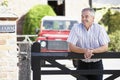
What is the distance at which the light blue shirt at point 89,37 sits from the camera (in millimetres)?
7770

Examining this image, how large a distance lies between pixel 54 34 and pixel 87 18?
1270 cm

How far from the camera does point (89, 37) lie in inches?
306

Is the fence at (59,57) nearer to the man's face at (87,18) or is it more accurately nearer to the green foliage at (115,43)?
the man's face at (87,18)

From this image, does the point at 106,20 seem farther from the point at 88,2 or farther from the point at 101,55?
the point at 101,55

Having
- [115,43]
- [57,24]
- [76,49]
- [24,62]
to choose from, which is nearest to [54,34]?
[57,24]

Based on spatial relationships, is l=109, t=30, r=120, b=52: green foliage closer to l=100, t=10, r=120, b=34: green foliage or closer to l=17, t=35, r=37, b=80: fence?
Answer: l=100, t=10, r=120, b=34: green foliage

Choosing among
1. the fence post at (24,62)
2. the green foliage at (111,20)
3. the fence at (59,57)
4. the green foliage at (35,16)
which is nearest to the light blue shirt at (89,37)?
the fence at (59,57)

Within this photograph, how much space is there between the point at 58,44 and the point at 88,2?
12.3m

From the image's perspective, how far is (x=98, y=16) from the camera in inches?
1254

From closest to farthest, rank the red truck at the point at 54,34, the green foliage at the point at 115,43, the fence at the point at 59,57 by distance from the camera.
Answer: the fence at the point at 59,57 < the red truck at the point at 54,34 < the green foliage at the point at 115,43

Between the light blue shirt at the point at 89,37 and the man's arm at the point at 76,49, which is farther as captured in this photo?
the light blue shirt at the point at 89,37

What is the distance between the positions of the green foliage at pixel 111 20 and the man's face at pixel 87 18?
22.3m

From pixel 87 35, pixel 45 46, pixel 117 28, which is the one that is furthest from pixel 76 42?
pixel 117 28

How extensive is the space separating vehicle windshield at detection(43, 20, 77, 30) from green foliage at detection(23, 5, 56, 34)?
6.81 meters
